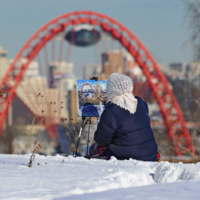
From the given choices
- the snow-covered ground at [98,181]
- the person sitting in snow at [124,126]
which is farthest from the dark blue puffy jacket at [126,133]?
the snow-covered ground at [98,181]

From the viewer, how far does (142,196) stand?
7.46 ft

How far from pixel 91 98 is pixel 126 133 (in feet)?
3.35

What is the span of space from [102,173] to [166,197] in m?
0.88

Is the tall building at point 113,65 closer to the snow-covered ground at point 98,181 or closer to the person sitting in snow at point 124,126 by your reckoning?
the person sitting in snow at point 124,126

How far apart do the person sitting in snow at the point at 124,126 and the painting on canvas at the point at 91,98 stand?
765 mm

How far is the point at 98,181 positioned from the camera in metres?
2.75

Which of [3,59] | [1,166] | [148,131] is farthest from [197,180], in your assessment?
[3,59]

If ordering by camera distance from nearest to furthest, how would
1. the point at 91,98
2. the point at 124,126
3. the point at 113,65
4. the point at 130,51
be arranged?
the point at 124,126, the point at 91,98, the point at 130,51, the point at 113,65

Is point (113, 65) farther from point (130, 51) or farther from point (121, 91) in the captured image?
point (121, 91)

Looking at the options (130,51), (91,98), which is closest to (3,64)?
(130,51)

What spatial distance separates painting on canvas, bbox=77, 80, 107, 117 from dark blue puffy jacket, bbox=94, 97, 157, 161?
0.81 m

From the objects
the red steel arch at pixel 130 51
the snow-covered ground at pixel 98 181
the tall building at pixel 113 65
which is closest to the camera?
the snow-covered ground at pixel 98 181

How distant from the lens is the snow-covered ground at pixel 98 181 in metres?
2.36

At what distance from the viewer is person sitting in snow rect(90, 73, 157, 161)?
3.65 meters
